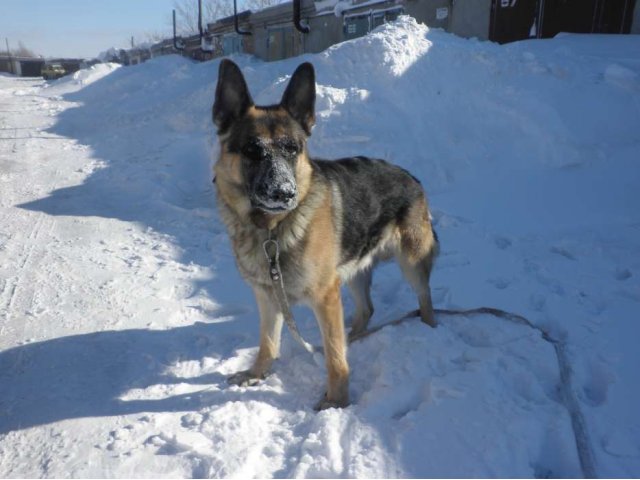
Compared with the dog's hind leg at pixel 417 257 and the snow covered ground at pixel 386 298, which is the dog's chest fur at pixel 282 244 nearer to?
the snow covered ground at pixel 386 298

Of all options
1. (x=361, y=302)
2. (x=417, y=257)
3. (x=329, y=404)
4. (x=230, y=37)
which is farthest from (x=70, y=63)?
(x=329, y=404)

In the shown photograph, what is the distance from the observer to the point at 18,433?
8.62ft

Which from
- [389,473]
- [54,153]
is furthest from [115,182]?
[389,473]

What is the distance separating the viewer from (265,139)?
9.11 feet

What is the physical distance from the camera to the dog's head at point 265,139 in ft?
8.54

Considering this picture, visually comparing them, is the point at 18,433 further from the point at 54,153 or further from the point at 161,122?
the point at 161,122

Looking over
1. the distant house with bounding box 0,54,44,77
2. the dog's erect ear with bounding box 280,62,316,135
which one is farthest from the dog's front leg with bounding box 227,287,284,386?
the distant house with bounding box 0,54,44,77

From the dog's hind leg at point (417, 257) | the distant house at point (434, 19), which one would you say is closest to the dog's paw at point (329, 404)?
the dog's hind leg at point (417, 257)

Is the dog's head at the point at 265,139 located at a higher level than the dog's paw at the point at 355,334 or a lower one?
higher

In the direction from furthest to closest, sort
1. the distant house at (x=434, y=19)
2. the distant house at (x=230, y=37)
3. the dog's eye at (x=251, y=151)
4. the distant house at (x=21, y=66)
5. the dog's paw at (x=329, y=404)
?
the distant house at (x=21, y=66) < the distant house at (x=230, y=37) < the distant house at (x=434, y=19) < the dog's paw at (x=329, y=404) < the dog's eye at (x=251, y=151)

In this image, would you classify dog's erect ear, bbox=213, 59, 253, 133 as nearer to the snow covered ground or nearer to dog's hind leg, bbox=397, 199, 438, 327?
dog's hind leg, bbox=397, 199, 438, 327

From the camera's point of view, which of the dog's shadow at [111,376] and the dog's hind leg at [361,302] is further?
the dog's hind leg at [361,302]

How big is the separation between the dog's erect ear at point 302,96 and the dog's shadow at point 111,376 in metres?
1.82

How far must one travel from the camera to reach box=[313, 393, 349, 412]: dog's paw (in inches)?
112
